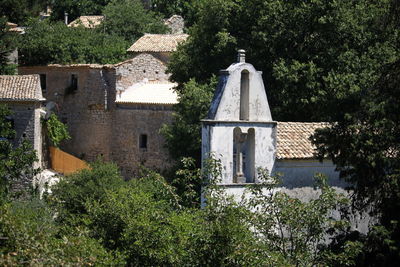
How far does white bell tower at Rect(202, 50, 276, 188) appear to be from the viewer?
24531mm

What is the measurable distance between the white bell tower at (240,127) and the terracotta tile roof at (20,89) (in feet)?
54.1

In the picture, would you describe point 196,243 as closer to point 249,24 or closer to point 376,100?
point 376,100

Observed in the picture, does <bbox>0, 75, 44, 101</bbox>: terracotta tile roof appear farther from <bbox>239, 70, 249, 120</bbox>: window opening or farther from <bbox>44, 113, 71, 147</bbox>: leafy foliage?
<bbox>239, 70, 249, 120</bbox>: window opening

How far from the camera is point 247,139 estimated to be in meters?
25.1

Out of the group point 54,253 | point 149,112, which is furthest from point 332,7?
point 54,253

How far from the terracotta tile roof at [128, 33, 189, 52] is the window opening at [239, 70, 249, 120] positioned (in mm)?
26210

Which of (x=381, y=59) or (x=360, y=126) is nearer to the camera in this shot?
(x=360, y=126)

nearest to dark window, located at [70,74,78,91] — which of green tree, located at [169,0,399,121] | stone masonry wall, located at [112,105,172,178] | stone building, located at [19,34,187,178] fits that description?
stone building, located at [19,34,187,178]

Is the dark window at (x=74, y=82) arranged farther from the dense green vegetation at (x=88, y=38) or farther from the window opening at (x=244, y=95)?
the window opening at (x=244, y=95)

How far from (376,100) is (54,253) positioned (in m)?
6.65

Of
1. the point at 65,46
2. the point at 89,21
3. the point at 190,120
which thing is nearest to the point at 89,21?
the point at 89,21

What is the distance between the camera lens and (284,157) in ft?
81.9

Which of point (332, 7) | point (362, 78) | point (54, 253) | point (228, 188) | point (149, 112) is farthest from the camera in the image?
point (149, 112)

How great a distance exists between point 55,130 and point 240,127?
19951 mm
